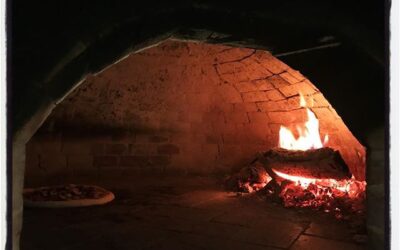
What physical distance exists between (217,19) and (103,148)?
4.45m

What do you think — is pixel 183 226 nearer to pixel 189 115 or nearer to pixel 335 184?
pixel 335 184

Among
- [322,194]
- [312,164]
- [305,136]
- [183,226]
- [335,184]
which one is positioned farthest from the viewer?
[305,136]

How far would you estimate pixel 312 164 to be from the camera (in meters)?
4.63

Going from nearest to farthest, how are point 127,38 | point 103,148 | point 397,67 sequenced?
point 397,67 < point 127,38 < point 103,148

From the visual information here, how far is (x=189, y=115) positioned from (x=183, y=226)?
3.29 m

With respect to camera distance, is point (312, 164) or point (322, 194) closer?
point (322, 194)

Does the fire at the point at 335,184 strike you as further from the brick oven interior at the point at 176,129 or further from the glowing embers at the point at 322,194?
the brick oven interior at the point at 176,129

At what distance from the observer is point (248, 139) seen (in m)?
6.12

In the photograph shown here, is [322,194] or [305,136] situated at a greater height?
[305,136]

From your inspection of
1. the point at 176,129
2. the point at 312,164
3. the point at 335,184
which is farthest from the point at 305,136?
the point at 176,129

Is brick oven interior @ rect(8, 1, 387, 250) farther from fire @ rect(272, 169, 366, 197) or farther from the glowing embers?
fire @ rect(272, 169, 366, 197)

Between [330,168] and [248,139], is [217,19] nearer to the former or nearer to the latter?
[330,168]

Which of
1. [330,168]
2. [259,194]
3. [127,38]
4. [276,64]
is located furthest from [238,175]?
[127,38]

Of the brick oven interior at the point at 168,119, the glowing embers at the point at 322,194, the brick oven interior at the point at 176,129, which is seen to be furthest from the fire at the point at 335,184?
the brick oven interior at the point at 168,119
